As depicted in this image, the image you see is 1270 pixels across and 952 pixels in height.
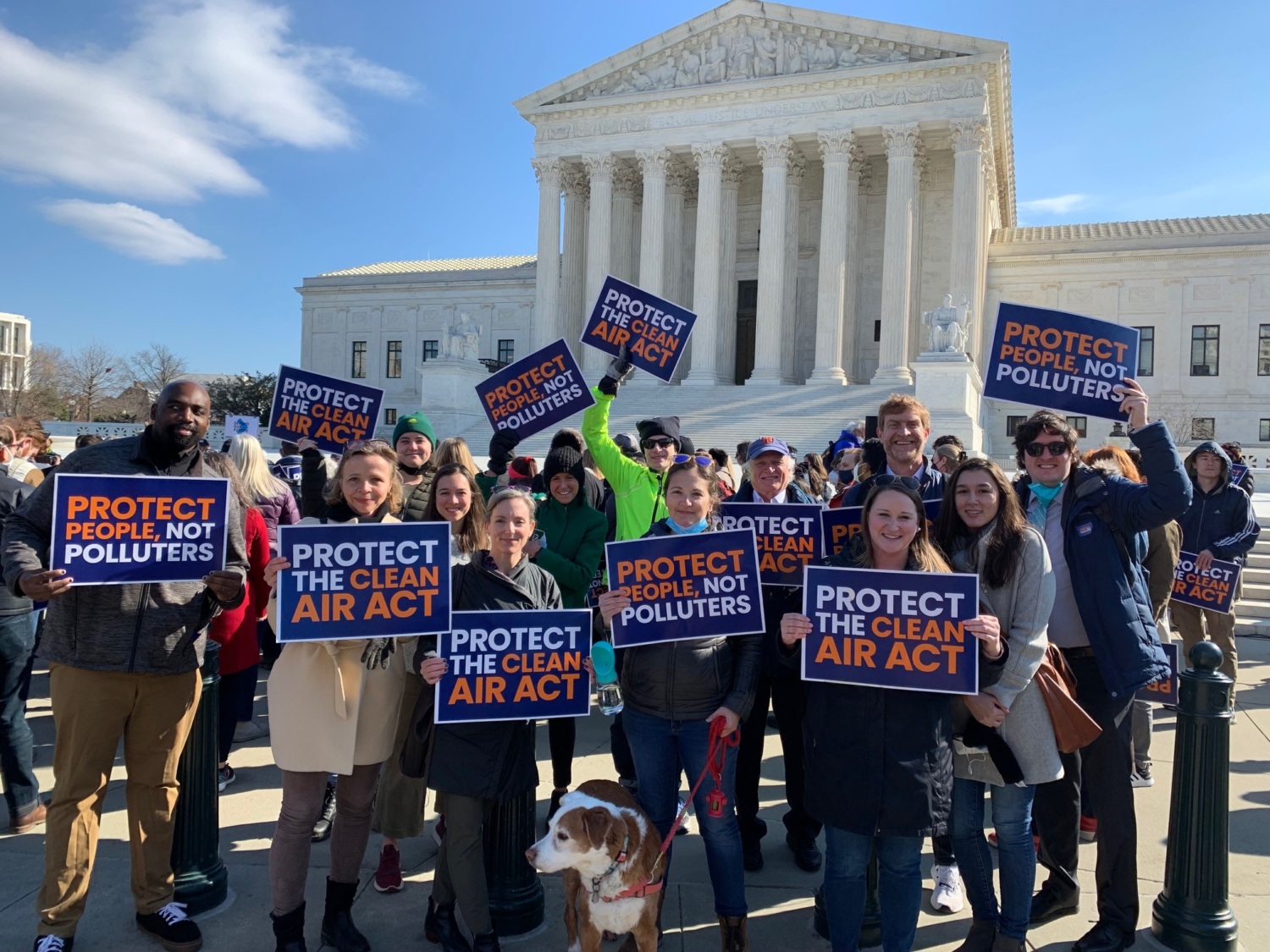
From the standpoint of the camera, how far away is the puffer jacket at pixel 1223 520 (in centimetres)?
823

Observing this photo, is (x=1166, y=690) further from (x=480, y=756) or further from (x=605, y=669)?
(x=480, y=756)

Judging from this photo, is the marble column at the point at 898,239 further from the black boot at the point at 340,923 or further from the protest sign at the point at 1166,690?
the black boot at the point at 340,923

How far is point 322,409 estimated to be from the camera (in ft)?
23.8

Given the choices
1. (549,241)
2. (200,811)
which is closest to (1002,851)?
(200,811)

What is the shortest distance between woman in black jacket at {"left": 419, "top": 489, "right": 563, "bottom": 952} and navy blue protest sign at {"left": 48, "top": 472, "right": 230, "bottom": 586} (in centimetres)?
108

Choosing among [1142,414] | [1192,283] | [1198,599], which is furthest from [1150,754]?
[1192,283]

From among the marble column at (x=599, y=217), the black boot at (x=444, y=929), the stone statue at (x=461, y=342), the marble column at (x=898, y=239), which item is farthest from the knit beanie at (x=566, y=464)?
the marble column at (x=599, y=217)

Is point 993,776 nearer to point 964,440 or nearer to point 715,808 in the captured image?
point 715,808

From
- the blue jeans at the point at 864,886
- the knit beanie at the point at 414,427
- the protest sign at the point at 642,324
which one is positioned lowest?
the blue jeans at the point at 864,886

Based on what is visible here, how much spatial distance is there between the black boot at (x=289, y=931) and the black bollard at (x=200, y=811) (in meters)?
0.68

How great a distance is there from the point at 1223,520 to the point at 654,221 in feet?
101

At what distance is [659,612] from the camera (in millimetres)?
4133

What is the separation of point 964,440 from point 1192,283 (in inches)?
777

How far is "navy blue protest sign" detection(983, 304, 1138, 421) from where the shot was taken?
562 centimetres
